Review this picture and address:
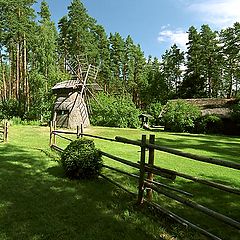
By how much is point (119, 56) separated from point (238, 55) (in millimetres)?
22809

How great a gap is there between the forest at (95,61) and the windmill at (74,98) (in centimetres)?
577

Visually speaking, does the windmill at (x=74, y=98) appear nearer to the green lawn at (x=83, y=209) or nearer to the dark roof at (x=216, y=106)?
the dark roof at (x=216, y=106)

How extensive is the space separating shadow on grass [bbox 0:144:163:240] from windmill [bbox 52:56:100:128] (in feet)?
66.1

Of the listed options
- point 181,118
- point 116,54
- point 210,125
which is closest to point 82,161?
point 181,118

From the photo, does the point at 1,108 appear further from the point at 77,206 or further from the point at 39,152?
→ the point at 77,206

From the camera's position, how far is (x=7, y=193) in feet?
21.0

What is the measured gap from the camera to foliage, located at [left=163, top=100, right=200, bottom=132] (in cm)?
3094

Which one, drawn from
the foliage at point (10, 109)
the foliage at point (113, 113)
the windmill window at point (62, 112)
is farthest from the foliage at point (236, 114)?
the foliage at point (10, 109)

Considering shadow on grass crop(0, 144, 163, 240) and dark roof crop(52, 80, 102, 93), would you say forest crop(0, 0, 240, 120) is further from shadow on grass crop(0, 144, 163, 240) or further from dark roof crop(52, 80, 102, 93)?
shadow on grass crop(0, 144, 163, 240)

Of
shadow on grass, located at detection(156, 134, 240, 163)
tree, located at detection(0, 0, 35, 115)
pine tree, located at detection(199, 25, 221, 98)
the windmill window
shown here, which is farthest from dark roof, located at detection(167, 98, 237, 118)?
tree, located at detection(0, 0, 35, 115)

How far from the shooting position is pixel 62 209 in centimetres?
547

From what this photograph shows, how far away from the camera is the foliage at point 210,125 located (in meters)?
30.5

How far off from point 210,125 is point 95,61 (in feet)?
A: 90.6

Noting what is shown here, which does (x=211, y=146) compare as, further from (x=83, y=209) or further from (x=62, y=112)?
(x=62, y=112)
